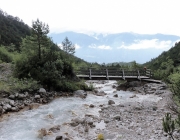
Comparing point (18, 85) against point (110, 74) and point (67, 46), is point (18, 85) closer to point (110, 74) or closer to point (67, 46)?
point (110, 74)

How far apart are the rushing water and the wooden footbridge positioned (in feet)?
21.0

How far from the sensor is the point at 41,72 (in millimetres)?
21734

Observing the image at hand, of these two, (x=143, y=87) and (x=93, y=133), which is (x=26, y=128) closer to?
(x=93, y=133)

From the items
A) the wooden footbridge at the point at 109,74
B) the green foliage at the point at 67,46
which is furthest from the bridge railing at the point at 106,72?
the green foliage at the point at 67,46

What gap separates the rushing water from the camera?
11516 mm

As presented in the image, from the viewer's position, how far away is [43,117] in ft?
47.5

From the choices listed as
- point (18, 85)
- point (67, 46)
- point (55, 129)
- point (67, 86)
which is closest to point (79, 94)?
point (67, 86)

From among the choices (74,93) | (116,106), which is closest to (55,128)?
(116,106)

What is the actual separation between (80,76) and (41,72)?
613cm

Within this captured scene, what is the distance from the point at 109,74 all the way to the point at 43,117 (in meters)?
14.7

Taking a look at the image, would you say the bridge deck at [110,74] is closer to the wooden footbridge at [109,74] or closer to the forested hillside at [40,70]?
the wooden footbridge at [109,74]

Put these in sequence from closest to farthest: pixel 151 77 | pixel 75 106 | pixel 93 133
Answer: pixel 93 133 → pixel 75 106 → pixel 151 77

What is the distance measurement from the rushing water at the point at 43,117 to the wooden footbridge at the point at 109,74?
6403mm

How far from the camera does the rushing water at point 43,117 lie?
11516 millimetres
